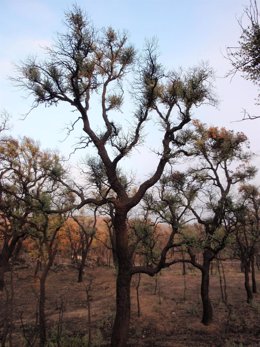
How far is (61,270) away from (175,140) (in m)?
27.5

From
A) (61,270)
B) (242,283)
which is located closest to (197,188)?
(242,283)

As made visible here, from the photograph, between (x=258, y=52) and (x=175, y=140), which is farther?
(x=175, y=140)

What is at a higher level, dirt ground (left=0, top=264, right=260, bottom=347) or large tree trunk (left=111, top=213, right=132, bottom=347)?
large tree trunk (left=111, top=213, right=132, bottom=347)

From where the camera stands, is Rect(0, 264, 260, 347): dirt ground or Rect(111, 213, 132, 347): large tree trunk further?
Rect(0, 264, 260, 347): dirt ground

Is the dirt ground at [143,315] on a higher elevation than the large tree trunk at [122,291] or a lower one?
lower

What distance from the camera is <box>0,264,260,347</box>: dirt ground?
16.1 meters

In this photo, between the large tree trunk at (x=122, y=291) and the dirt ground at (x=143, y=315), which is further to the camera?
the dirt ground at (x=143, y=315)

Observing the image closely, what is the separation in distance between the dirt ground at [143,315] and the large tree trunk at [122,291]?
160cm

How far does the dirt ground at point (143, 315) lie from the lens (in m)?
16.1

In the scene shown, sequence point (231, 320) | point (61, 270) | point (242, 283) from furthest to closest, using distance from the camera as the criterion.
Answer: point (61, 270)
point (242, 283)
point (231, 320)

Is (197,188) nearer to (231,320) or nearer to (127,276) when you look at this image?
(231,320)

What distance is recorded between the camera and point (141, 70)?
12.8m

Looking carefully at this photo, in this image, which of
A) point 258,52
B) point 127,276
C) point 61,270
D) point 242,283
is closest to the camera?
point 258,52

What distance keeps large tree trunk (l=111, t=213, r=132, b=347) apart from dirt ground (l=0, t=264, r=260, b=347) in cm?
160
